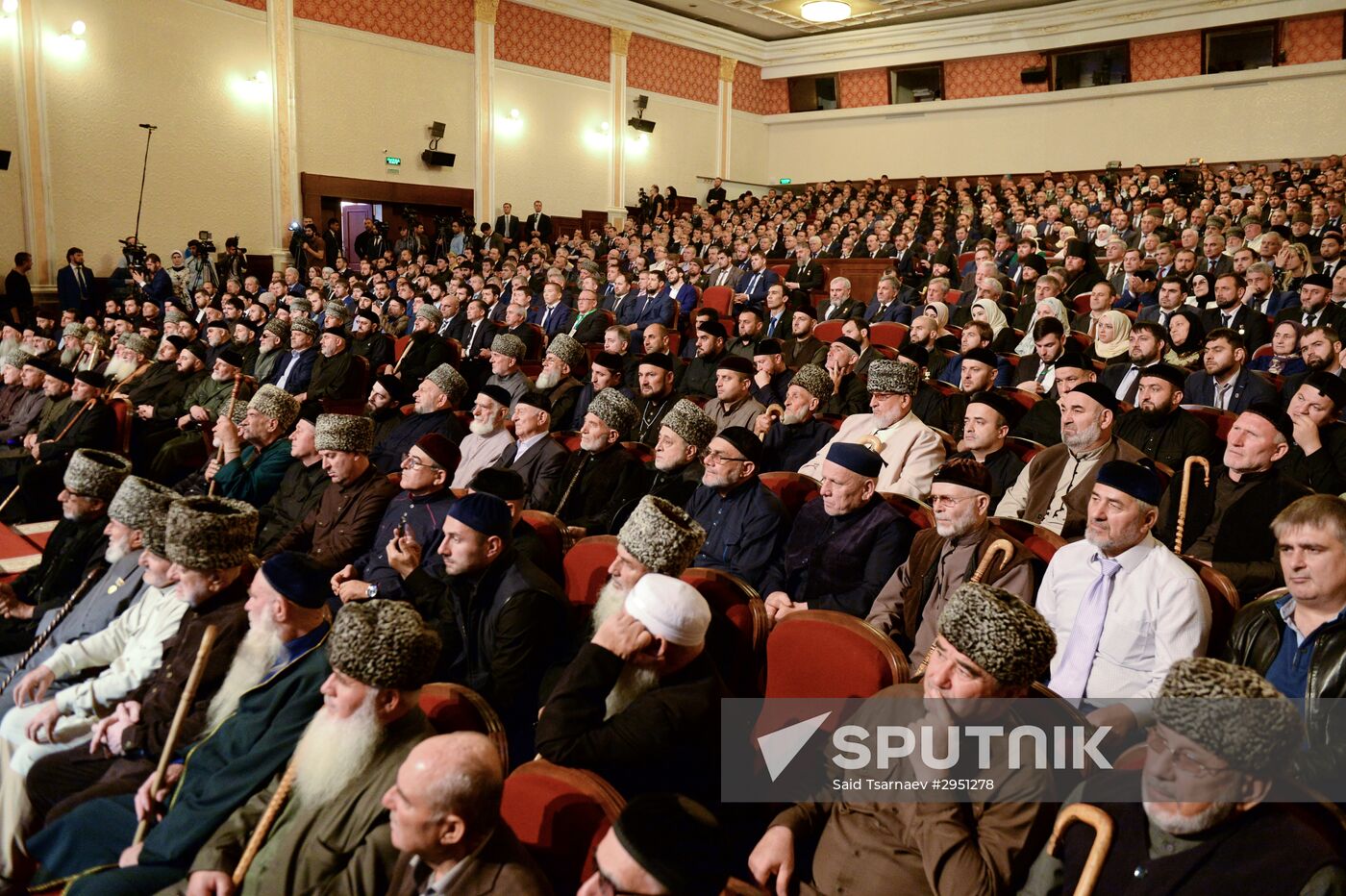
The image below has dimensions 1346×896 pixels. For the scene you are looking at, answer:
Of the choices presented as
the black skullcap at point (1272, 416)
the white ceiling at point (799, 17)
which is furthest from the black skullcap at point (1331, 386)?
the white ceiling at point (799, 17)

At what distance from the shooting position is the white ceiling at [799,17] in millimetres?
17156

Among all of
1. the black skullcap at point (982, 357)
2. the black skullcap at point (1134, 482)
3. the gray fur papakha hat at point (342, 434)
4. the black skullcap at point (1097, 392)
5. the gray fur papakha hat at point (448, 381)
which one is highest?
the black skullcap at point (982, 357)

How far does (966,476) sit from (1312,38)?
56.3 feet

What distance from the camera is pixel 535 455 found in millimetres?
4621

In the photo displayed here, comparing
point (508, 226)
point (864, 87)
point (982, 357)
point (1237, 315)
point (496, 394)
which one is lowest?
point (496, 394)

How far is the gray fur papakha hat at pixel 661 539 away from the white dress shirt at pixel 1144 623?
1.00m

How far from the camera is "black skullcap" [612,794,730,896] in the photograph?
1.46m

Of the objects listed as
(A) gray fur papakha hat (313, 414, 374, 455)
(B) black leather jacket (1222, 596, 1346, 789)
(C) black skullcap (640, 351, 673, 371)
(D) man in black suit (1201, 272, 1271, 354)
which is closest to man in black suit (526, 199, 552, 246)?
(C) black skullcap (640, 351, 673, 371)

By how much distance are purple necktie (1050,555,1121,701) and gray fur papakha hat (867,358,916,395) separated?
1.83 meters

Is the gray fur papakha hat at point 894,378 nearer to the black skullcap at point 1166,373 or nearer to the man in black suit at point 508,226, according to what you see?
the black skullcap at point 1166,373

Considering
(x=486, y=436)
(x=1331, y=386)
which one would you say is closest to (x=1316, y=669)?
(x=1331, y=386)

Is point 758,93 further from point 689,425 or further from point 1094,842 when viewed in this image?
point 1094,842

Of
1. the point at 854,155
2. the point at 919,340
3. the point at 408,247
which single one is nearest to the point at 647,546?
the point at 919,340

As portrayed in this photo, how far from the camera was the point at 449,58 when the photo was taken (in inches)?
630
